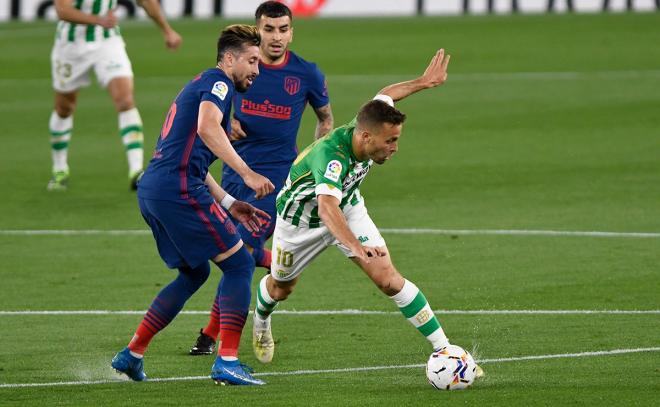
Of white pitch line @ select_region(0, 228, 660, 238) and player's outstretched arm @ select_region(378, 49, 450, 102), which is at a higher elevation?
player's outstretched arm @ select_region(378, 49, 450, 102)

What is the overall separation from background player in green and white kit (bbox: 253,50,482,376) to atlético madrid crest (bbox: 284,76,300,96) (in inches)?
58.0

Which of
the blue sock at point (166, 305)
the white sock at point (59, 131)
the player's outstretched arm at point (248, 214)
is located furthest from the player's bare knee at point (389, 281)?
the white sock at point (59, 131)

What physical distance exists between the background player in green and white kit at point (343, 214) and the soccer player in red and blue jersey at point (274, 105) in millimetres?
1286

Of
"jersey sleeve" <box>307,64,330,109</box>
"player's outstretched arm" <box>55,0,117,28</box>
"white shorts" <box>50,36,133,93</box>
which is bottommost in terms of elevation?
"white shorts" <box>50,36,133,93</box>

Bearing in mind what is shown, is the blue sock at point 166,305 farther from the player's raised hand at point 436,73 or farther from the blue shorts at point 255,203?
the player's raised hand at point 436,73

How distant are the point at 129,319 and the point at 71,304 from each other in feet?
2.41

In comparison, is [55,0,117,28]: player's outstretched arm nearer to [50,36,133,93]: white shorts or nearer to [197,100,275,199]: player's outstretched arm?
[50,36,133,93]: white shorts

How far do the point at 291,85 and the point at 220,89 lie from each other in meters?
2.31

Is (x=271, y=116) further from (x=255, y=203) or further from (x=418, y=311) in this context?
(x=418, y=311)

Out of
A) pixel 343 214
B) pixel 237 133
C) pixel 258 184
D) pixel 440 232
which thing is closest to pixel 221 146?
pixel 258 184

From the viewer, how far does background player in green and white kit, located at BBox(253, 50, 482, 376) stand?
7.93 m

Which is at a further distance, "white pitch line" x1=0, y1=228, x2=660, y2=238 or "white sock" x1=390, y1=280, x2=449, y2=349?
"white pitch line" x1=0, y1=228, x2=660, y2=238

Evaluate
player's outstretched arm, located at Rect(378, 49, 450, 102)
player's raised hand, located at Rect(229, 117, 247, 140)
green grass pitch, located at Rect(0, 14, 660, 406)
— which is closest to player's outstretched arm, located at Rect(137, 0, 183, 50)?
green grass pitch, located at Rect(0, 14, 660, 406)

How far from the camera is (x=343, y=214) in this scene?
8.20 metres
